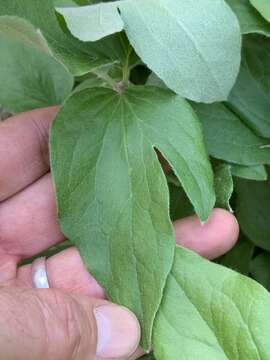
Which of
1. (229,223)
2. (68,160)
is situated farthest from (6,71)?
(229,223)

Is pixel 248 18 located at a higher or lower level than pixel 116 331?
higher

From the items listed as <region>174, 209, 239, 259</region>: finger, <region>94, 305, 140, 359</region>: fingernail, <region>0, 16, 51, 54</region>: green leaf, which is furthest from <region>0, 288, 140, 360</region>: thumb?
<region>0, 16, 51, 54</region>: green leaf

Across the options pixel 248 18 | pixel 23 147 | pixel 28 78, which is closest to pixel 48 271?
pixel 23 147

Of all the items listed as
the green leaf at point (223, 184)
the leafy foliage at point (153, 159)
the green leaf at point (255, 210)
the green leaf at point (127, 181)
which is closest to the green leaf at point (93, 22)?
the leafy foliage at point (153, 159)

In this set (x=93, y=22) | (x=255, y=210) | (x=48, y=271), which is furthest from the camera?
(x=255, y=210)

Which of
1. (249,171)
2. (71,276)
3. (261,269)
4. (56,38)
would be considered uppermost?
(56,38)

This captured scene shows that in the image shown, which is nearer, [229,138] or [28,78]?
[229,138]

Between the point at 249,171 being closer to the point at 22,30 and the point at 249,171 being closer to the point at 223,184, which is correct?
the point at 223,184

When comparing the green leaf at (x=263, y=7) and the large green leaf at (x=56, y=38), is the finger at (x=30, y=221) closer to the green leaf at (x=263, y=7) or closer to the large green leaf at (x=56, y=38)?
the large green leaf at (x=56, y=38)
